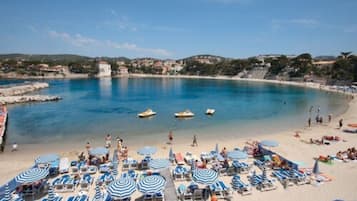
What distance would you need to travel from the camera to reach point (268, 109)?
131 feet

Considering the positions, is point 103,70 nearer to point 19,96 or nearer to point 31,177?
point 19,96

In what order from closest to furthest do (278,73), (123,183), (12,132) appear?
(123,183) < (12,132) < (278,73)

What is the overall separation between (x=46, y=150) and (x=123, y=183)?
42.9 feet

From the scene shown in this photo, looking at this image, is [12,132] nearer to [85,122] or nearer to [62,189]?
[85,122]

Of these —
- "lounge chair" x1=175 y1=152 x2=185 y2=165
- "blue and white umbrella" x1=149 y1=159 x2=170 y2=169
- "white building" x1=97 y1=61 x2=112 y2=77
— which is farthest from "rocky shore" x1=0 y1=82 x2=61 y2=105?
"white building" x1=97 y1=61 x2=112 y2=77

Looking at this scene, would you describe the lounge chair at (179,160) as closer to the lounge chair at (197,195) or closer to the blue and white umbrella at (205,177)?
the blue and white umbrella at (205,177)

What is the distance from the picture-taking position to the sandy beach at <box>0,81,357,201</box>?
38.4 feet

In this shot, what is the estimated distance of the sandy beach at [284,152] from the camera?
1170 centimetres

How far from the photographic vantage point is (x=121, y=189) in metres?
10.3

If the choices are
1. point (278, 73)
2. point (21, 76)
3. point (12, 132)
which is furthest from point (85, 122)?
point (21, 76)

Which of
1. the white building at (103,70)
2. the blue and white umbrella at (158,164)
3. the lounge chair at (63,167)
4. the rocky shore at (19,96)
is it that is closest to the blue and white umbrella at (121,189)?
the blue and white umbrella at (158,164)

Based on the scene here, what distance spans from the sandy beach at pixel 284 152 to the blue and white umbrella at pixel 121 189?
5.27 ft

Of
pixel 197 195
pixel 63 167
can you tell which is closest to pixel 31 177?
pixel 63 167

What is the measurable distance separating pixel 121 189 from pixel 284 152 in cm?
1299
